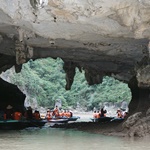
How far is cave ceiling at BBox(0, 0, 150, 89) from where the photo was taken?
737 cm

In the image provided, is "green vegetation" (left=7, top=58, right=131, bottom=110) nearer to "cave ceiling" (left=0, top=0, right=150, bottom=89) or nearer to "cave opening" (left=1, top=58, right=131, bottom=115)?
"cave opening" (left=1, top=58, right=131, bottom=115)

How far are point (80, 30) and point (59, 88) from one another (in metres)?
29.1

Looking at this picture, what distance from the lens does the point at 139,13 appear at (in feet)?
24.4

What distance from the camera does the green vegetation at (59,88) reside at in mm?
34500

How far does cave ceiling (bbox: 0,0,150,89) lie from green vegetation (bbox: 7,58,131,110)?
20642mm

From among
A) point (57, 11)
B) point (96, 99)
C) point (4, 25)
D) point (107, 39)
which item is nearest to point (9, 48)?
point (4, 25)

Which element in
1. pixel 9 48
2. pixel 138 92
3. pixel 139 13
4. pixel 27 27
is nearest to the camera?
pixel 139 13

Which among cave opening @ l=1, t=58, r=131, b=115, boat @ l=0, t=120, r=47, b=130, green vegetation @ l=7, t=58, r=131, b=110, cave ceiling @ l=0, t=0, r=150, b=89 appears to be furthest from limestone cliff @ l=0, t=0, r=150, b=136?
green vegetation @ l=7, t=58, r=131, b=110

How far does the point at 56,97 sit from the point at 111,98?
609 cm

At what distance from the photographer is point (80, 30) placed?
902 centimetres

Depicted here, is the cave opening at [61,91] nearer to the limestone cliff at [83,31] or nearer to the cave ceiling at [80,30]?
the limestone cliff at [83,31]

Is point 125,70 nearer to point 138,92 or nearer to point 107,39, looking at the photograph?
point 138,92

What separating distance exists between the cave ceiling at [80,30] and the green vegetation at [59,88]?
67.7 feet

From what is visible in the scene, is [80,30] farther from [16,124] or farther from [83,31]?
[16,124]
